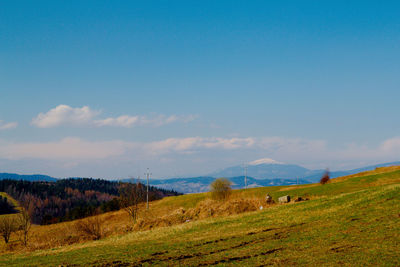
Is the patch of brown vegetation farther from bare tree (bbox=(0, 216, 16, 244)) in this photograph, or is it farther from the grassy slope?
bare tree (bbox=(0, 216, 16, 244))

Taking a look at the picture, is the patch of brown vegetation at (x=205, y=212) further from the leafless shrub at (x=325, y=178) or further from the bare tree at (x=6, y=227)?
the leafless shrub at (x=325, y=178)

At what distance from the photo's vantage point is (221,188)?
76.3 meters

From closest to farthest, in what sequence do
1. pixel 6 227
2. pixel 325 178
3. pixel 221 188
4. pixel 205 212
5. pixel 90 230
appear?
pixel 90 230 → pixel 205 212 → pixel 6 227 → pixel 221 188 → pixel 325 178

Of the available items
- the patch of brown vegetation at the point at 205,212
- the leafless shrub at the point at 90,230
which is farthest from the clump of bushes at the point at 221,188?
the leafless shrub at the point at 90,230

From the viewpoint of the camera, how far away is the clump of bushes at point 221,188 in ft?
248

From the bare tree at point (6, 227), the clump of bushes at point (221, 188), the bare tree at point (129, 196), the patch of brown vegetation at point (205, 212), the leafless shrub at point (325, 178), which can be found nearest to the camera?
the patch of brown vegetation at point (205, 212)

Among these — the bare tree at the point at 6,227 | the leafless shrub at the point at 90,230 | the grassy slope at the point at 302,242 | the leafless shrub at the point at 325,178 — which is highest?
the leafless shrub at the point at 325,178

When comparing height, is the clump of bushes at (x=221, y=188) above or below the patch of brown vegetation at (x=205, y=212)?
above

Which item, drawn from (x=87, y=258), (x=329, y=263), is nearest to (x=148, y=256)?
(x=87, y=258)

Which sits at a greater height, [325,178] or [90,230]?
[325,178]

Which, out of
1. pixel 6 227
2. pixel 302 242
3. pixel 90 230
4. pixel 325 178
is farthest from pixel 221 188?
pixel 302 242

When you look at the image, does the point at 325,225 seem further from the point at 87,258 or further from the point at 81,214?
the point at 81,214

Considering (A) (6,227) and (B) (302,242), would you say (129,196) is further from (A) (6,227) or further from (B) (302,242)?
(B) (302,242)

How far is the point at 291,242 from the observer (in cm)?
2191
